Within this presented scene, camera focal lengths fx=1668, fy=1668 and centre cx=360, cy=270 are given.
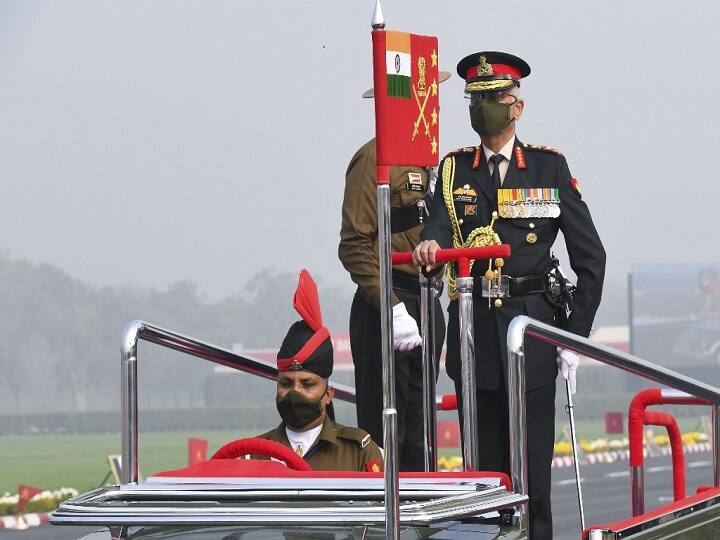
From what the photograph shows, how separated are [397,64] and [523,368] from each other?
39.9 inches

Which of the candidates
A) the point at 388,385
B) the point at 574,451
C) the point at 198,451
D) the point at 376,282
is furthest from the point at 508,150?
the point at 198,451

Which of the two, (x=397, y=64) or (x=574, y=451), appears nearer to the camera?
(x=397, y=64)

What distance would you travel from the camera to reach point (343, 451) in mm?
5148

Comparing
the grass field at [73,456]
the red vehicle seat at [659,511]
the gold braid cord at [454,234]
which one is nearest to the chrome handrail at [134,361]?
the gold braid cord at [454,234]

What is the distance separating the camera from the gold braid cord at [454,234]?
5492mm

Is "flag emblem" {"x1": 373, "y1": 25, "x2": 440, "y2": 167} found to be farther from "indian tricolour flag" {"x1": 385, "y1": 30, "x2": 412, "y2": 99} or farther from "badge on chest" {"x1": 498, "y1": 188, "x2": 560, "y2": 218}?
"badge on chest" {"x1": 498, "y1": 188, "x2": 560, "y2": 218}

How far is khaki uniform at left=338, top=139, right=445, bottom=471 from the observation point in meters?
6.26

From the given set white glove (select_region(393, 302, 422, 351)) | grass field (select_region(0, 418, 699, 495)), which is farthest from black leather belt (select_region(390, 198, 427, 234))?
grass field (select_region(0, 418, 699, 495))

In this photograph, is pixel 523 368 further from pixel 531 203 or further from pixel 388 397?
pixel 531 203

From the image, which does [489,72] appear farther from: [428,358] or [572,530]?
[572,530]

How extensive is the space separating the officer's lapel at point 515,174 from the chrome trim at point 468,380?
2.53ft

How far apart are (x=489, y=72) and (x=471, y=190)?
1.43 feet

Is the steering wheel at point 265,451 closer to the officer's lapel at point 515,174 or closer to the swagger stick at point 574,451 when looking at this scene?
the swagger stick at point 574,451

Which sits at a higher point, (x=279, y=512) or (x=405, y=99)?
(x=405, y=99)
